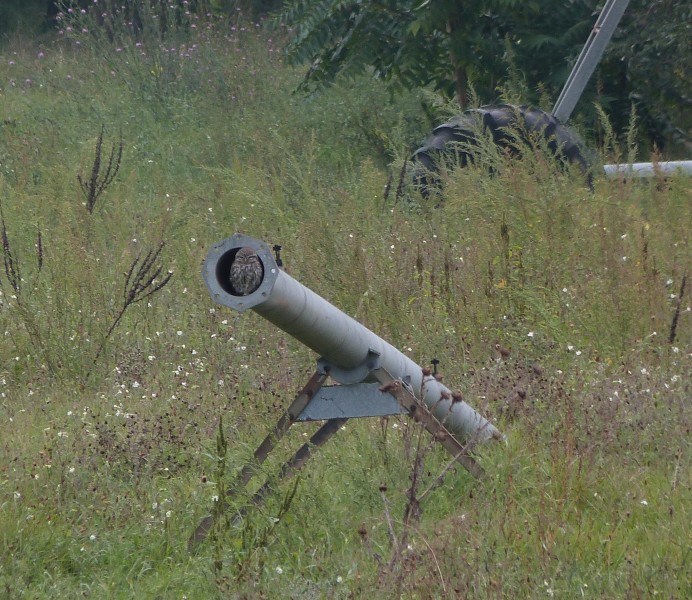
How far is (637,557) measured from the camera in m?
3.43

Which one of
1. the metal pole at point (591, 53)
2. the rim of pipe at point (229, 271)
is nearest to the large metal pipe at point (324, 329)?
the rim of pipe at point (229, 271)

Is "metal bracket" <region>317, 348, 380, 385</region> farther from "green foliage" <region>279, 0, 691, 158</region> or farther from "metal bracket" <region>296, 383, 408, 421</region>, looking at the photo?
"green foliage" <region>279, 0, 691, 158</region>

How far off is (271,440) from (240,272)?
2.71ft

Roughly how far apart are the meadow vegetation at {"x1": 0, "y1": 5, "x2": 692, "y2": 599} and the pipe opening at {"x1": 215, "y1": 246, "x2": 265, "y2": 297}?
0.51 meters

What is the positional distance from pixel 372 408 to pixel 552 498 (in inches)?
27.1

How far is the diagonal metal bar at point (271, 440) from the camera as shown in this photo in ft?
12.2

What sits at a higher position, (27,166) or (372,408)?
(372,408)

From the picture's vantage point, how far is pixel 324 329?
3.41m

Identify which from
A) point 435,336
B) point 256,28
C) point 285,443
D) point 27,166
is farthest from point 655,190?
point 256,28

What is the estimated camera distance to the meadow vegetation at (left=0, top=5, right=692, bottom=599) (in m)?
3.52

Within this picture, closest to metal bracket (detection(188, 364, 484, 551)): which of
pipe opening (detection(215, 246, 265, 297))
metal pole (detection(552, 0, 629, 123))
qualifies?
pipe opening (detection(215, 246, 265, 297))

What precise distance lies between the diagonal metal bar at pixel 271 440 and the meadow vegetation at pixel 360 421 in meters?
0.05

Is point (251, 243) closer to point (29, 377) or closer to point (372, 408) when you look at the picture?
point (372, 408)

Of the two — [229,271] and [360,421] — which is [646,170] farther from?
[229,271]
